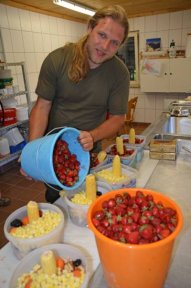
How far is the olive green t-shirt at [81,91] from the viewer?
130 cm

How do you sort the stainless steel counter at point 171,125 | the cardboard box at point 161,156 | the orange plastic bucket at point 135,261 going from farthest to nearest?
the stainless steel counter at point 171,125 < the cardboard box at point 161,156 < the orange plastic bucket at point 135,261

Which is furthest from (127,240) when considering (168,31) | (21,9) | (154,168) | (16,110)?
(168,31)

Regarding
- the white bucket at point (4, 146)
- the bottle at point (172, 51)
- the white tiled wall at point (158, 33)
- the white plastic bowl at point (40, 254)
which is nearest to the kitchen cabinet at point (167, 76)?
the bottle at point (172, 51)

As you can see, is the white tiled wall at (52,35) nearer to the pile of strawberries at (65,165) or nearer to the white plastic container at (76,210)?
the pile of strawberries at (65,165)

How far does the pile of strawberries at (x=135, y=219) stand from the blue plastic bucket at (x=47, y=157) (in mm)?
233

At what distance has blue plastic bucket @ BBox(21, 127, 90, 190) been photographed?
0.81 metres

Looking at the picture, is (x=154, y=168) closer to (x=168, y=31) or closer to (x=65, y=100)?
(x=65, y=100)

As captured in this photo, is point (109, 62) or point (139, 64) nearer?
point (109, 62)

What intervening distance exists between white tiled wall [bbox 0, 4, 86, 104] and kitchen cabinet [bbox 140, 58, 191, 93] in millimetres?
1666

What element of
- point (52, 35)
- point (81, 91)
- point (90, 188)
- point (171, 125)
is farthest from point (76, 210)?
point (52, 35)

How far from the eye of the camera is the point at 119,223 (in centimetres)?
61

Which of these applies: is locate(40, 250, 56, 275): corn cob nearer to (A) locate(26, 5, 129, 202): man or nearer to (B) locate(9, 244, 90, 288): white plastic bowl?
(B) locate(9, 244, 90, 288): white plastic bowl

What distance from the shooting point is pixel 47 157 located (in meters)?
0.81

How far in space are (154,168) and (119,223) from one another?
0.76 metres
